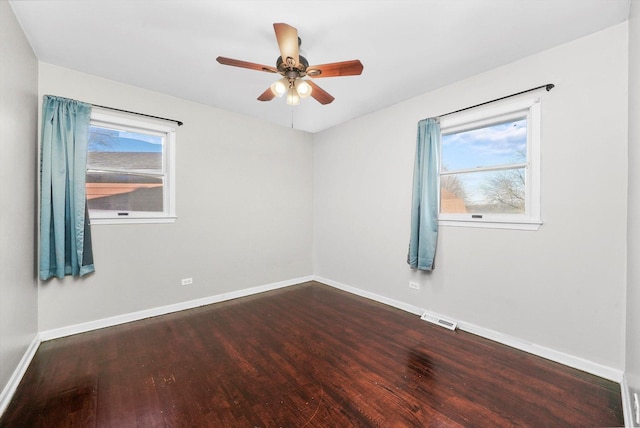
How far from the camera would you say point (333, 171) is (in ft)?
14.9

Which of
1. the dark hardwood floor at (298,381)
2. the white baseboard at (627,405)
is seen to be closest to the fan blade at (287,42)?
the dark hardwood floor at (298,381)

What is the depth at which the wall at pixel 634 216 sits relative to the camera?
5.22 ft

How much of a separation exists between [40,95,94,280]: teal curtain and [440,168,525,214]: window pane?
12.9 feet

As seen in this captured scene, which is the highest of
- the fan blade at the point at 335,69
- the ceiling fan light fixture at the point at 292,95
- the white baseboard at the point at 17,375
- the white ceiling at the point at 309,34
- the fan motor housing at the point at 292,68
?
the white ceiling at the point at 309,34

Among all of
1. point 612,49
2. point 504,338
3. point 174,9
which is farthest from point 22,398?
point 612,49

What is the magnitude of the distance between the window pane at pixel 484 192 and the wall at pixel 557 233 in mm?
234

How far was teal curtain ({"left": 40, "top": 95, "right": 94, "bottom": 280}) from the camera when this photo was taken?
2.51 metres

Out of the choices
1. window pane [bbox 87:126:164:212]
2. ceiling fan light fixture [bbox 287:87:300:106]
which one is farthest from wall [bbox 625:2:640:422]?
window pane [bbox 87:126:164:212]

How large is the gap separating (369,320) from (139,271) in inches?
110

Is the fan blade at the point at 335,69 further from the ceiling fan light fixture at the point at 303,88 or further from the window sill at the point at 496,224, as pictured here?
the window sill at the point at 496,224

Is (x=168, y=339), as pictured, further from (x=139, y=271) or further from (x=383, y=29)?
(x=383, y=29)

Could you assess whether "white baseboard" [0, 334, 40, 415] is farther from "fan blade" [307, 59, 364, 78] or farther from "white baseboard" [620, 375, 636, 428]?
"white baseboard" [620, 375, 636, 428]

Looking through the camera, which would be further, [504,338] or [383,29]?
[504,338]

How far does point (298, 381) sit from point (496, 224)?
2.36 meters
